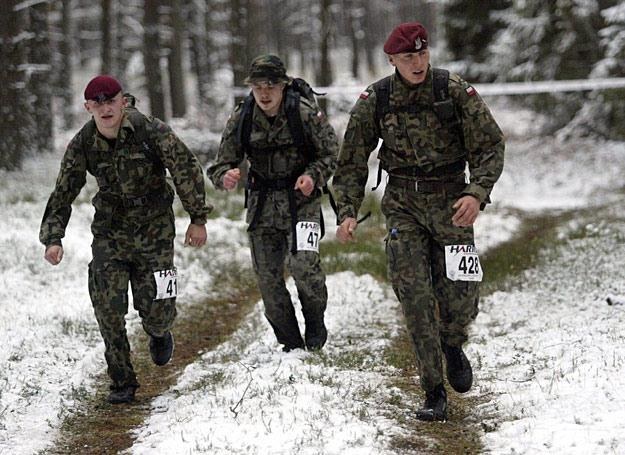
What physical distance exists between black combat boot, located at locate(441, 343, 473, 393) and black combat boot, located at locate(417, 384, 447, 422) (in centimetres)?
20

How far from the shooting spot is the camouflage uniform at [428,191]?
5469 millimetres

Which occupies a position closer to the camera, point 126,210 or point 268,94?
point 126,210

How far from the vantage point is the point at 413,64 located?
5391 millimetres

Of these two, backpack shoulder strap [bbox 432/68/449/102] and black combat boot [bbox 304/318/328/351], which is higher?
backpack shoulder strap [bbox 432/68/449/102]

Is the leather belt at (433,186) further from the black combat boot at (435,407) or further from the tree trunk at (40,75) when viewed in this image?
the tree trunk at (40,75)

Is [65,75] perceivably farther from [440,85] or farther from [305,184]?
[440,85]

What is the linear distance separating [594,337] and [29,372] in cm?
486

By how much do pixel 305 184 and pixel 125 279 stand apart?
1632mm

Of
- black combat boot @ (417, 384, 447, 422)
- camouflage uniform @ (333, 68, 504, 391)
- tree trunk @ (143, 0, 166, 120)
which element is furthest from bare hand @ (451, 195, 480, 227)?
tree trunk @ (143, 0, 166, 120)

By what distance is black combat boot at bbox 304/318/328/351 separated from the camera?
24.5ft

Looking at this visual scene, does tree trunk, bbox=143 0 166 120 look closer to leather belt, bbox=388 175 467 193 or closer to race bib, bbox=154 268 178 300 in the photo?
race bib, bbox=154 268 178 300

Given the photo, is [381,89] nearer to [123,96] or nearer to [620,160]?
[123,96]

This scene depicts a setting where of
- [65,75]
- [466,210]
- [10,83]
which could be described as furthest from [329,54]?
[466,210]

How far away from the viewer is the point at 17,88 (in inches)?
613
